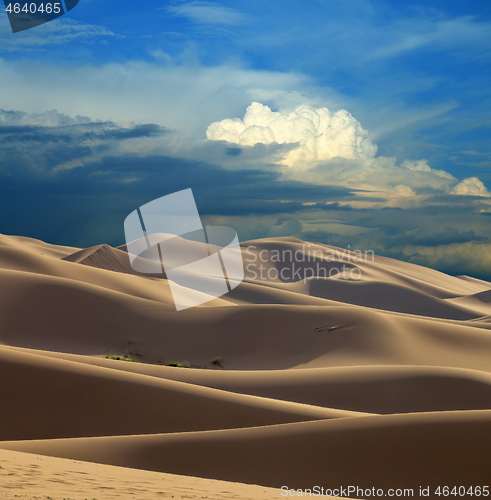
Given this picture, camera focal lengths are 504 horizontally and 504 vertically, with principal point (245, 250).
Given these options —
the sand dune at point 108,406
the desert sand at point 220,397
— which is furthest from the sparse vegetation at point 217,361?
the sand dune at point 108,406

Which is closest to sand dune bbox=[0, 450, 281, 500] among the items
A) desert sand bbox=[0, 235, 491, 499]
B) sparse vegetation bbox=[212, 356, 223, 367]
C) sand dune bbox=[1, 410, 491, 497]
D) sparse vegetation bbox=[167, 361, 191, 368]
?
desert sand bbox=[0, 235, 491, 499]

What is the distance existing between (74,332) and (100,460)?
20540 mm

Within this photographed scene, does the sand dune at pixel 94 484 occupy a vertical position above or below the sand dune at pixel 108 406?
above

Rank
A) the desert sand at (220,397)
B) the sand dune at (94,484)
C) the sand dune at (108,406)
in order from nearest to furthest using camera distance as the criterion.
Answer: the sand dune at (94,484) < the desert sand at (220,397) < the sand dune at (108,406)

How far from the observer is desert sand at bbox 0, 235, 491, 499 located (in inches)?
339

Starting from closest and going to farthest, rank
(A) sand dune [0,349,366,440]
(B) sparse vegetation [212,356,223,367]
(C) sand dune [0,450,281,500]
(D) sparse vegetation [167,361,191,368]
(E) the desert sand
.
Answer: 1. (C) sand dune [0,450,281,500]
2. (E) the desert sand
3. (A) sand dune [0,349,366,440]
4. (D) sparse vegetation [167,361,191,368]
5. (B) sparse vegetation [212,356,223,367]

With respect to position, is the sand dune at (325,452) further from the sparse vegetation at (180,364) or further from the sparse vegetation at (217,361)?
the sparse vegetation at (217,361)

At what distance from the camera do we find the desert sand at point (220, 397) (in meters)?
8.61

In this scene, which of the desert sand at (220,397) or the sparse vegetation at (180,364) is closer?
the desert sand at (220,397)

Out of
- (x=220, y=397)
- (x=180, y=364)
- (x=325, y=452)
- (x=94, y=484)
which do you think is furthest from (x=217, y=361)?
(x=94, y=484)

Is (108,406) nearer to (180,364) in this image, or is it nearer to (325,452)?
(325,452)

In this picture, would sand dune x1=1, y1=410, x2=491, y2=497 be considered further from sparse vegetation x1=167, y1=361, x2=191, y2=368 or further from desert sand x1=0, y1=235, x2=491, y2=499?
sparse vegetation x1=167, y1=361, x2=191, y2=368

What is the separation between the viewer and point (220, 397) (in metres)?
13.6

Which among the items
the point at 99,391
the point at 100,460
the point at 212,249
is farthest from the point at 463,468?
the point at 212,249
